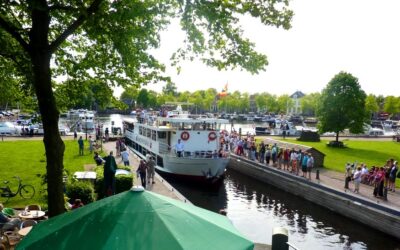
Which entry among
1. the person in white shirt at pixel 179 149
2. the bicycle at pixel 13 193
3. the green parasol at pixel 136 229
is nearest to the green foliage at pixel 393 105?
the person in white shirt at pixel 179 149

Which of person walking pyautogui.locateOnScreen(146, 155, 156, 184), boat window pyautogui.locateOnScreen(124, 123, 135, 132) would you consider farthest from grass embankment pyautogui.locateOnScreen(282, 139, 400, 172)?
boat window pyautogui.locateOnScreen(124, 123, 135, 132)

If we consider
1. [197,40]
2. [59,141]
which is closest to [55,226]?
[59,141]

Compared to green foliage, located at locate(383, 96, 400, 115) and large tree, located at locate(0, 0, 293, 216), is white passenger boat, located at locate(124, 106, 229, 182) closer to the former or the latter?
large tree, located at locate(0, 0, 293, 216)

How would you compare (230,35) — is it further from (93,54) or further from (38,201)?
(38,201)

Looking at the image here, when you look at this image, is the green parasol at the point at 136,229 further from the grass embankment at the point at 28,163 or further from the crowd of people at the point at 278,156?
the crowd of people at the point at 278,156

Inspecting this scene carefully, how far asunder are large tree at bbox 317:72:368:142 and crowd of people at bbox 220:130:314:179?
12.5 meters

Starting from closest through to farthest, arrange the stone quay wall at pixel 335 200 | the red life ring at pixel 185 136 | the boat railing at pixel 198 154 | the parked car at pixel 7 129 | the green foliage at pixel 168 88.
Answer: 1. the green foliage at pixel 168 88
2. the stone quay wall at pixel 335 200
3. the boat railing at pixel 198 154
4. the red life ring at pixel 185 136
5. the parked car at pixel 7 129

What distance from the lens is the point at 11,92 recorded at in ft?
41.2

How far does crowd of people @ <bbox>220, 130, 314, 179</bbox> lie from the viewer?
84.8ft

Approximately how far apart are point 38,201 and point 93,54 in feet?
28.5

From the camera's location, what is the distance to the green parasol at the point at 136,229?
4.91 metres

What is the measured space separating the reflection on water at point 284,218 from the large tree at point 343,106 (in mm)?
18958

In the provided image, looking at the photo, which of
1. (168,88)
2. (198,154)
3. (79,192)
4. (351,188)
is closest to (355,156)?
(351,188)

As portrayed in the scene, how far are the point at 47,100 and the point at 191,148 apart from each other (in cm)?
2120
